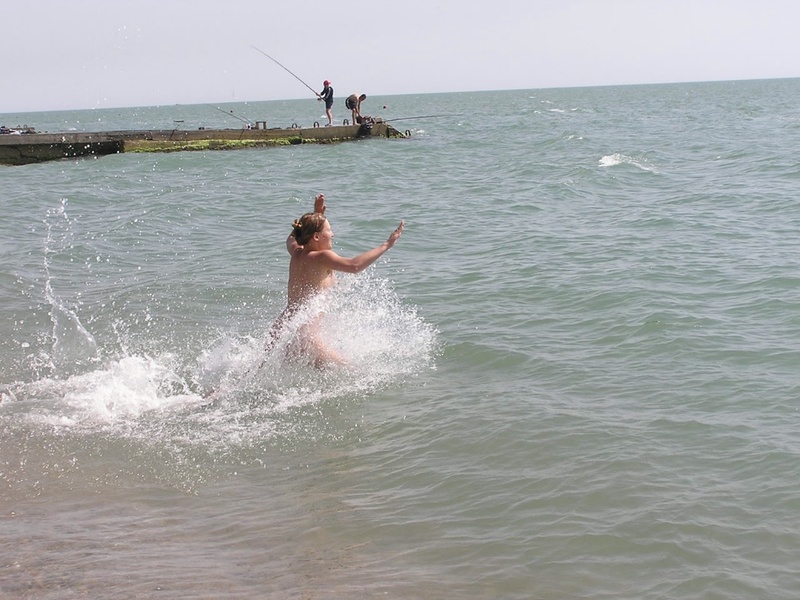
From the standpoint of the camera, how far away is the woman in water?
7.54 meters

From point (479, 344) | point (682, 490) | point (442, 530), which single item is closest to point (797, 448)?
point (682, 490)

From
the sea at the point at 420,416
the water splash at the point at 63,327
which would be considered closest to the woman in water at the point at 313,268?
the sea at the point at 420,416

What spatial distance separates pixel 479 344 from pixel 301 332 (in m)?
1.84

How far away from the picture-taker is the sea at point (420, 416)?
4.77 m

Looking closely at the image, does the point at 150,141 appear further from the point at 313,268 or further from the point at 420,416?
the point at 420,416

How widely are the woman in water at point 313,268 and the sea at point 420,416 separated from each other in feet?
0.49

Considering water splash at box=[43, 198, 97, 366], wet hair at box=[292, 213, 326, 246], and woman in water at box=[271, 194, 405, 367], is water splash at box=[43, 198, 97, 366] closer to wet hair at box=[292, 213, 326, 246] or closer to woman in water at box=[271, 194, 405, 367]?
woman in water at box=[271, 194, 405, 367]

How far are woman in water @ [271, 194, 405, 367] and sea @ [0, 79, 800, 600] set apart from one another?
151 millimetres

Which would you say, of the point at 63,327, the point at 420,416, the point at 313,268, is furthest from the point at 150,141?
the point at 420,416

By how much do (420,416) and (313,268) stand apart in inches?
62.0

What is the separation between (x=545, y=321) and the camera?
378 inches

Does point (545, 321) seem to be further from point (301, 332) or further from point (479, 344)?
point (301, 332)

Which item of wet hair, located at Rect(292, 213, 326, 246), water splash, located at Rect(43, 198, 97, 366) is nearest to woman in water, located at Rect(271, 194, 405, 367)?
wet hair, located at Rect(292, 213, 326, 246)

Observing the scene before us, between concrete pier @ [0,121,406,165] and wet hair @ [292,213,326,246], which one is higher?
concrete pier @ [0,121,406,165]
